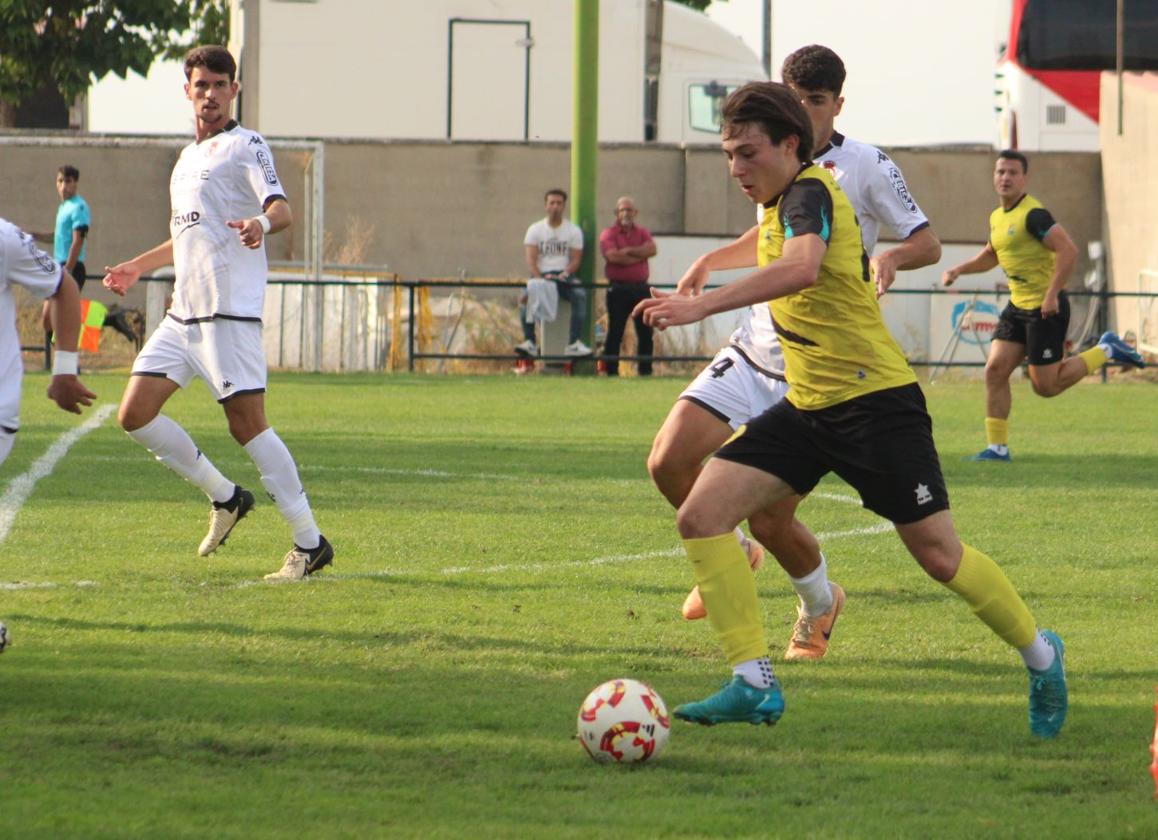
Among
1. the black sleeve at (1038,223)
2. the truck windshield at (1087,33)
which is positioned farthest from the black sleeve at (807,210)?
the truck windshield at (1087,33)

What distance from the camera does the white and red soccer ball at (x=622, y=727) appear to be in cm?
512

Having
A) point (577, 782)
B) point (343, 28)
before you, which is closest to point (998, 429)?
point (577, 782)

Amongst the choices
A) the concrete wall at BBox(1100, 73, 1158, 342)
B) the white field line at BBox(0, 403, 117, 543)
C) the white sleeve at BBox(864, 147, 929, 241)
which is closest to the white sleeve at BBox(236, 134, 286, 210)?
the white field line at BBox(0, 403, 117, 543)

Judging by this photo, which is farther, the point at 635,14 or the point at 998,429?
the point at 635,14

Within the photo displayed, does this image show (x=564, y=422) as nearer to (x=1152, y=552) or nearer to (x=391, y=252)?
(x=1152, y=552)

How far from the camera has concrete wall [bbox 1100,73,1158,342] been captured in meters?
28.0

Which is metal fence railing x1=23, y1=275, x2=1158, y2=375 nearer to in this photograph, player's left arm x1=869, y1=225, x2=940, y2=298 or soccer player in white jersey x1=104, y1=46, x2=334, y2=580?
soccer player in white jersey x1=104, y1=46, x2=334, y2=580

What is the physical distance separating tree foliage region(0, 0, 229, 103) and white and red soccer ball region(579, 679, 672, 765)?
94.0 ft

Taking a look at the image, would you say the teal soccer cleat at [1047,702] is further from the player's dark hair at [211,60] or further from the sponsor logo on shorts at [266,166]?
the player's dark hair at [211,60]

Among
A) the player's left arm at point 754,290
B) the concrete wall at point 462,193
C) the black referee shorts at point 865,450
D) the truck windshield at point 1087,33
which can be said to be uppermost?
the truck windshield at point 1087,33

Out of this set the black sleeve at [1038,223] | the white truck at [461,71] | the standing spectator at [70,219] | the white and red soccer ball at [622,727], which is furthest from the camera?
the white truck at [461,71]

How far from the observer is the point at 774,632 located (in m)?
7.14

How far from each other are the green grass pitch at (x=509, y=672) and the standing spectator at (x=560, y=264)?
434 inches

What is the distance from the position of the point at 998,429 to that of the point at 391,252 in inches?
664
